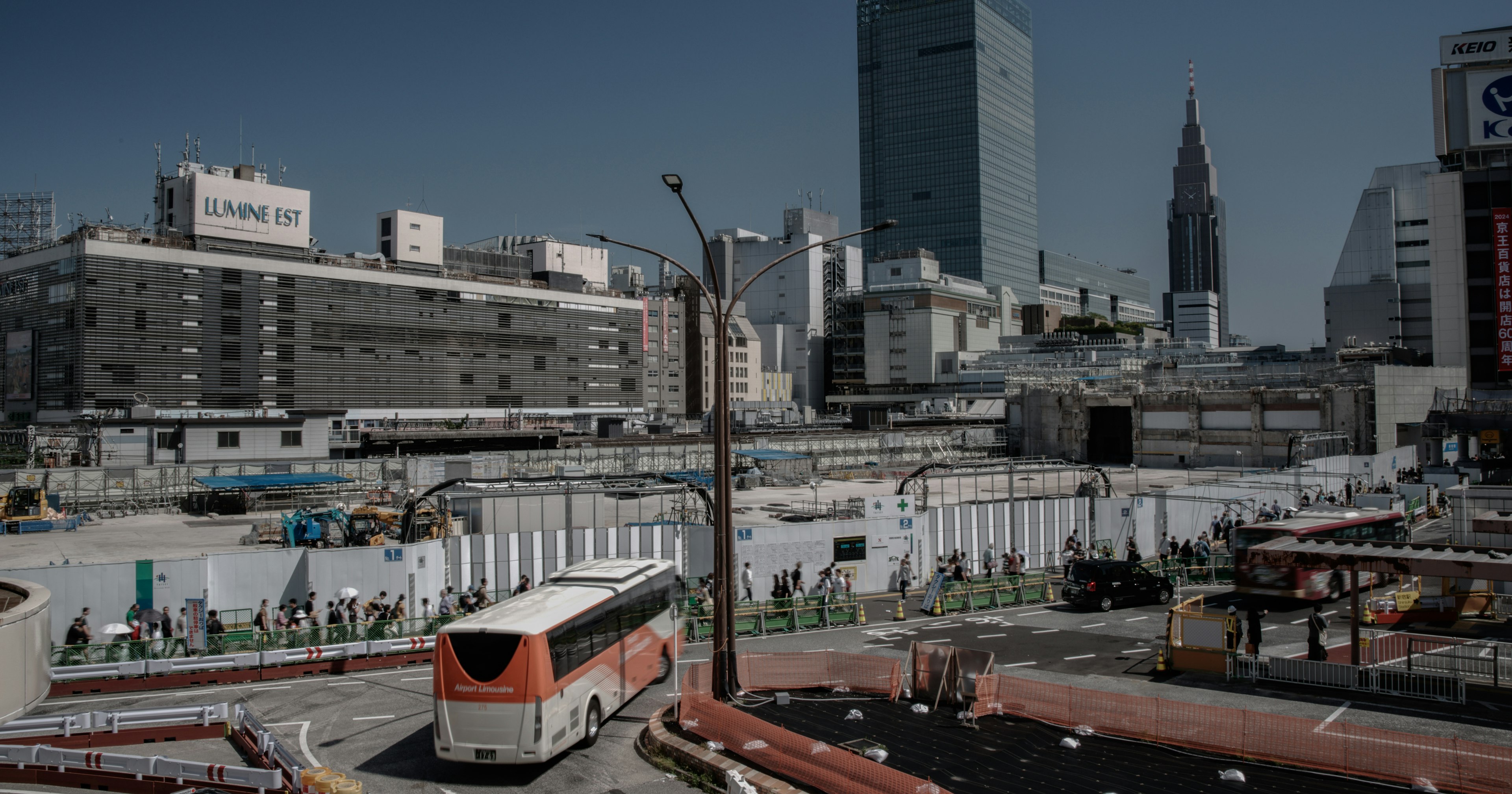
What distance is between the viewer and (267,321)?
97562mm

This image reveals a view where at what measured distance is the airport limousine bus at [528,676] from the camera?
14.1 metres

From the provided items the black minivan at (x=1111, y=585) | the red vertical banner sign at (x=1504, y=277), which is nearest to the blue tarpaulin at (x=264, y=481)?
the black minivan at (x=1111, y=585)

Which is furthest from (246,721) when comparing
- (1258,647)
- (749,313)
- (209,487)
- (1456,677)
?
(749,313)

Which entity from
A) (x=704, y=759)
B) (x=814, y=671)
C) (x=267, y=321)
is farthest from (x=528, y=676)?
(x=267, y=321)

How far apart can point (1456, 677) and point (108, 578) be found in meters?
28.8

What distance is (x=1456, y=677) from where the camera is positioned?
17.8 metres

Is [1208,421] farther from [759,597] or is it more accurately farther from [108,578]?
[108,578]

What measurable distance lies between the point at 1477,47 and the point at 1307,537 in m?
67.9

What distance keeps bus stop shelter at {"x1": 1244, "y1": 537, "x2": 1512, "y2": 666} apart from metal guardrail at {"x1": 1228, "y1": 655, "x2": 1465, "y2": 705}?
0.35m

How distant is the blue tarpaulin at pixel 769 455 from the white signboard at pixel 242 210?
56.3m

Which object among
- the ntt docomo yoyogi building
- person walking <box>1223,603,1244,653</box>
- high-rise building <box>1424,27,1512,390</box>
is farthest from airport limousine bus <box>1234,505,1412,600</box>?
the ntt docomo yoyogi building

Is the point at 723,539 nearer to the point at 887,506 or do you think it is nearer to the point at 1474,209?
the point at 887,506

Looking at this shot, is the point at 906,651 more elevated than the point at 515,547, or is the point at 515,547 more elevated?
the point at 515,547

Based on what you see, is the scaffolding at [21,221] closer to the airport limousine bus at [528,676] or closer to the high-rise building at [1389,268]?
the airport limousine bus at [528,676]
